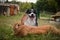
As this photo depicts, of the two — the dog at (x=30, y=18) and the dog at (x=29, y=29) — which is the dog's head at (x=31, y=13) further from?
the dog at (x=29, y=29)

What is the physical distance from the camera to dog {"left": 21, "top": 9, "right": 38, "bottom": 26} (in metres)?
1.75

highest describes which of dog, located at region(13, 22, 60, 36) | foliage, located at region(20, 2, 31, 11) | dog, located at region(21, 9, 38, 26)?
foliage, located at region(20, 2, 31, 11)

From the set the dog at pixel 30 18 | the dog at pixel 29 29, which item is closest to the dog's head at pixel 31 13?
the dog at pixel 30 18

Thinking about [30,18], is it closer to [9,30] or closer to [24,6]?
[24,6]

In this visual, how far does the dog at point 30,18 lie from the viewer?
5.75 ft

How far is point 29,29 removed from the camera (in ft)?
5.93

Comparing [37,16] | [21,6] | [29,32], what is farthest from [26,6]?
[29,32]

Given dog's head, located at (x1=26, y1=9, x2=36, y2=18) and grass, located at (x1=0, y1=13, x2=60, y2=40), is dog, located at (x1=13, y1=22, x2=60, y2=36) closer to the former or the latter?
grass, located at (x1=0, y1=13, x2=60, y2=40)

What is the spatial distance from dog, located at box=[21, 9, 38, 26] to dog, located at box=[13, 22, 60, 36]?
46 millimetres

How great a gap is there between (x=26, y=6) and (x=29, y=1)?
0.07 metres

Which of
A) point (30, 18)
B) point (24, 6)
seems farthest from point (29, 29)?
point (24, 6)

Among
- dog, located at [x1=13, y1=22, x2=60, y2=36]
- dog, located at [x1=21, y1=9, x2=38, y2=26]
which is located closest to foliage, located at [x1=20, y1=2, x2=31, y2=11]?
dog, located at [x1=21, y1=9, x2=38, y2=26]

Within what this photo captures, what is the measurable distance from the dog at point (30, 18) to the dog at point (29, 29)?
0.15ft

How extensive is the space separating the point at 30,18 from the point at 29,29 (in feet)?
0.44
